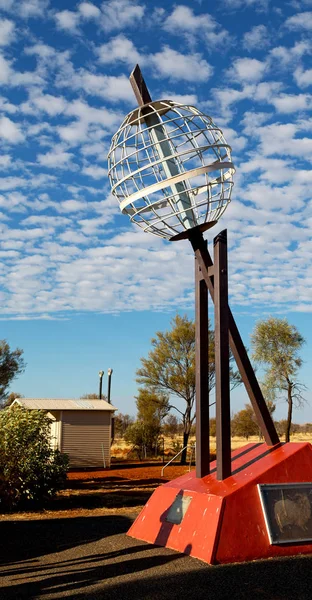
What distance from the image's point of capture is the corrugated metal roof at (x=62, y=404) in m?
22.6

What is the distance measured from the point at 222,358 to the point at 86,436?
16413mm

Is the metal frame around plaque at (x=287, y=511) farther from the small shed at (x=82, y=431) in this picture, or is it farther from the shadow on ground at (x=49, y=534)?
the small shed at (x=82, y=431)

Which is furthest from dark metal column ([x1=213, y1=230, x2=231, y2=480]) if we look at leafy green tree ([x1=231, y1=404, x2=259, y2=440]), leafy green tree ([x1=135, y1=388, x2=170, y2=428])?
leafy green tree ([x1=231, y1=404, x2=259, y2=440])

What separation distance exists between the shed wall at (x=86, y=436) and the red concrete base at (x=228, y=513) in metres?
15.1

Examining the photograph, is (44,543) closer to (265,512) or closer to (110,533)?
(110,533)

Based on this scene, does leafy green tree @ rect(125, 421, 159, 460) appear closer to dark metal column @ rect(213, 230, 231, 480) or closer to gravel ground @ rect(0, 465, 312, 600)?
gravel ground @ rect(0, 465, 312, 600)

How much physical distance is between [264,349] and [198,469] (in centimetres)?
1941

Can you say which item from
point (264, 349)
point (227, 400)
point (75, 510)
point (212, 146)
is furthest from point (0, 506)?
point (264, 349)

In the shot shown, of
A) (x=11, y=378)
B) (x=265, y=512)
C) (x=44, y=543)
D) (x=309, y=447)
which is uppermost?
(x=11, y=378)

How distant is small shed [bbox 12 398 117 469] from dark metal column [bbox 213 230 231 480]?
15.7 meters

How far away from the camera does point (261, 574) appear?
18.8 ft

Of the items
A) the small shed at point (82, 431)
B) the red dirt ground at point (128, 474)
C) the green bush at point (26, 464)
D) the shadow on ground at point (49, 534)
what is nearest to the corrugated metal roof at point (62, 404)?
the small shed at point (82, 431)

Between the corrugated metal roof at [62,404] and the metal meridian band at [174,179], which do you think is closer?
the metal meridian band at [174,179]

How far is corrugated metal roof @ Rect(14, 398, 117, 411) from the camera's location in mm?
22578
